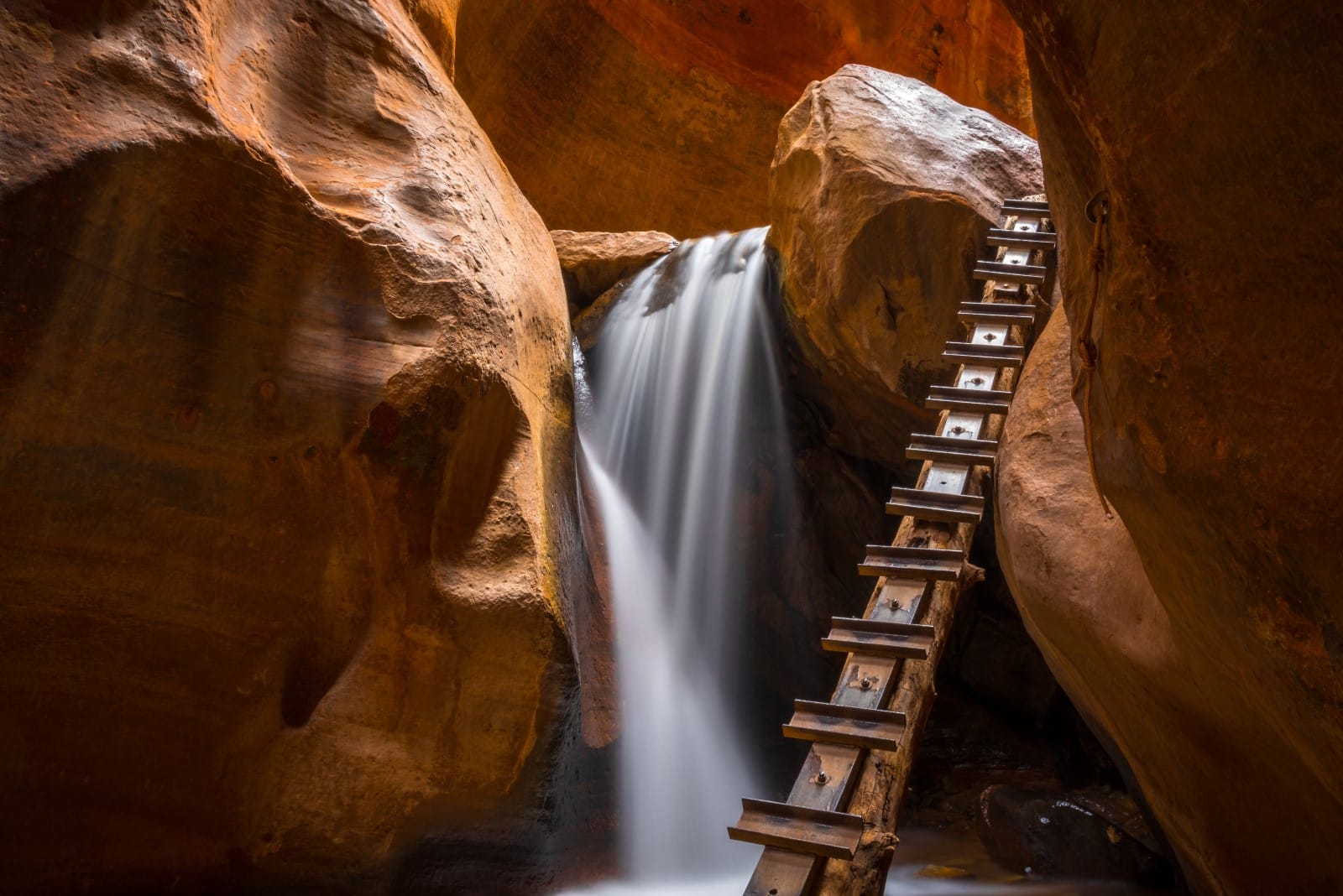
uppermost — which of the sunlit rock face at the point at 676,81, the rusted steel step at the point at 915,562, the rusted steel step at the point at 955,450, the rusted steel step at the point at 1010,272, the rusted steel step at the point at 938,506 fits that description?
the sunlit rock face at the point at 676,81

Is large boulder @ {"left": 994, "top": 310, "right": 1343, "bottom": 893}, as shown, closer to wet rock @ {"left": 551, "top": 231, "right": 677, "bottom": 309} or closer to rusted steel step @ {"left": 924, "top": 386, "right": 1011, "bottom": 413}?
rusted steel step @ {"left": 924, "top": 386, "right": 1011, "bottom": 413}

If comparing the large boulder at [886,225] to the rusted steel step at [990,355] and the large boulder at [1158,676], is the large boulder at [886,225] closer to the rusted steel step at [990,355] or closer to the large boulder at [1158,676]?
the rusted steel step at [990,355]

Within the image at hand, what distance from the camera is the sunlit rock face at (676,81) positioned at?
41.3 ft

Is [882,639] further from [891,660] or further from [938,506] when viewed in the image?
[938,506]

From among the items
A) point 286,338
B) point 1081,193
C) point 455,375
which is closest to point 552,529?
point 455,375

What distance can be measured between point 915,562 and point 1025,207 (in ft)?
10.1

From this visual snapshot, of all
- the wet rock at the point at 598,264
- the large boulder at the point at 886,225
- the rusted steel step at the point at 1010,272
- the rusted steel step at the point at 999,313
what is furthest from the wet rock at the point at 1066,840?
the wet rock at the point at 598,264

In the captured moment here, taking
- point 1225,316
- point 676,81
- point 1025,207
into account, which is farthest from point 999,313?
point 676,81

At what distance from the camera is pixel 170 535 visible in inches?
134

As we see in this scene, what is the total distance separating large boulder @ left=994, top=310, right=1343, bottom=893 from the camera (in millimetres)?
2639

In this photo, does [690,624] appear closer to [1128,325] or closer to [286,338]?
[286,338]

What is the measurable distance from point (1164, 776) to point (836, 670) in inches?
151

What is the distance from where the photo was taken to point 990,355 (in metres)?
5.11

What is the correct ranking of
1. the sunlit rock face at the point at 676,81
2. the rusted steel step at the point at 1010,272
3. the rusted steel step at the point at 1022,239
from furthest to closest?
the sunlit rock face at the point at 676,81 < the rusted steel step at the point at 1022,239 < the rusted steel step at the point at 1010,272
